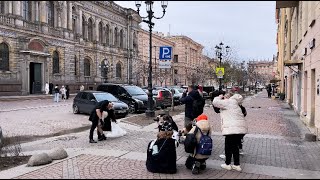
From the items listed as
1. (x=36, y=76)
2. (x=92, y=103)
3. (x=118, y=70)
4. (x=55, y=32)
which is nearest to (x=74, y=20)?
(x=55, y=32)

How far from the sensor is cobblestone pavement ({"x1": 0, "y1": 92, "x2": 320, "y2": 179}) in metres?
6.90

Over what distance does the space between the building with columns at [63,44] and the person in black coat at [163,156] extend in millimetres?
22408

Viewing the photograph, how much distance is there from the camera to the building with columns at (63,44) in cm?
3791

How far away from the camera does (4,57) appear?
37.6 metres

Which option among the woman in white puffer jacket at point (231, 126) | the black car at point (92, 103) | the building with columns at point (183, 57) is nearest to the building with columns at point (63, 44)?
the black car at point (92, 103)

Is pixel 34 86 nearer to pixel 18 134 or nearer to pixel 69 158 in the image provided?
pixel 18 134

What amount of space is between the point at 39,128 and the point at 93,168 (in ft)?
27.1

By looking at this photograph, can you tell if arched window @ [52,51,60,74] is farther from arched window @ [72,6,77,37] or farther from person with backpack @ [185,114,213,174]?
person with backpack @ [185,114,213,174]

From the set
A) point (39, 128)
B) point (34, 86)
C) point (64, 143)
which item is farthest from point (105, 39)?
point (64, 143)

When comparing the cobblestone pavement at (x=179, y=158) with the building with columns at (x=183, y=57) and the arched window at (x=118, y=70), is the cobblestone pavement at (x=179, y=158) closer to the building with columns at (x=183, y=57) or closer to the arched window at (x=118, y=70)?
the arched window at (x=118, y=70)

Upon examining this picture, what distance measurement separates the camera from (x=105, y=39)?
6116 cm

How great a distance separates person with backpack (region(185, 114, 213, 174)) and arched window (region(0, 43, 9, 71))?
34.7m

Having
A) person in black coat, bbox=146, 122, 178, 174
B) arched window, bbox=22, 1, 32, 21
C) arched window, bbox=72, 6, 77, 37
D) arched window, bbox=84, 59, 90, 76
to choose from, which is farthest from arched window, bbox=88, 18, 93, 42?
person in black coat, bbox=146, 122, 178, 174

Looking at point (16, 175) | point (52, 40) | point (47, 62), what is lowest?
point (16, 175)
